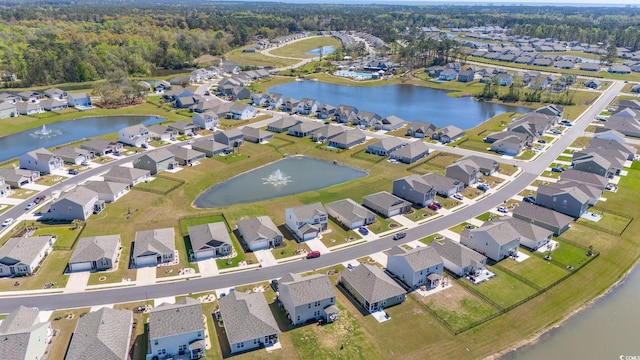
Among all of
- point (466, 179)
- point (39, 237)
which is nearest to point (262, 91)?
point (466, 179)

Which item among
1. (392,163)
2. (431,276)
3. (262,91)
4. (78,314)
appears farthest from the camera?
(262,91)

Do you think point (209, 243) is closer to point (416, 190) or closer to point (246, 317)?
point (246, 317)

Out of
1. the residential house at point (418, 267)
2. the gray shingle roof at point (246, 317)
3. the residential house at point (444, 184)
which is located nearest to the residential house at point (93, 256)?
the gray shingle roof at point (246, 317)

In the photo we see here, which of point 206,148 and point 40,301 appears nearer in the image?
point 40,301

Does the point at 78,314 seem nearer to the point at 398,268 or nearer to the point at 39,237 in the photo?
the point at 39,237

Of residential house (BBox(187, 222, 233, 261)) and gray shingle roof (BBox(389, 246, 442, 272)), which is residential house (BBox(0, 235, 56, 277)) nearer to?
residential house (BBox(187, 222, 233, 261))

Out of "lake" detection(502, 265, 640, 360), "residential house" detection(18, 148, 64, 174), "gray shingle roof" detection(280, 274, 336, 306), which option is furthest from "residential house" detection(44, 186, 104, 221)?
"lake" detection(502, 265, 640, 360)

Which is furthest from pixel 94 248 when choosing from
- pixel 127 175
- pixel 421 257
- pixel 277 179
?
pixel 421 257
